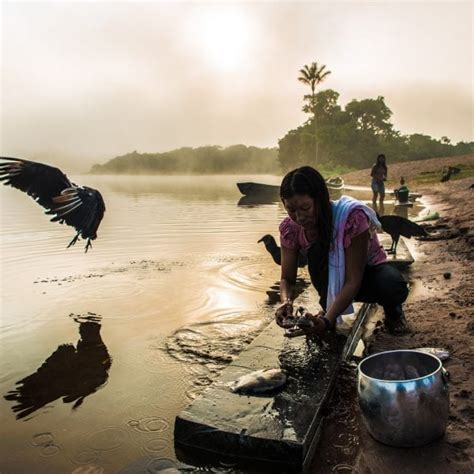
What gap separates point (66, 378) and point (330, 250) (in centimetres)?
249

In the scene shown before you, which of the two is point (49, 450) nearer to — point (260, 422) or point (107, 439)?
point (107, 439)

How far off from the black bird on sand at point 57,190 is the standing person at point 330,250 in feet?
12.8

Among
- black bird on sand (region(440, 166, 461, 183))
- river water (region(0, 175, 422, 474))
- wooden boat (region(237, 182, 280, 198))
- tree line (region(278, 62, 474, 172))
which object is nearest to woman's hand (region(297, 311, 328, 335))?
river water (region(0, 175, 422, 474))

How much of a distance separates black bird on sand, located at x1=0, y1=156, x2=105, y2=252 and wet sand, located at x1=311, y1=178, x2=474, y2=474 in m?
4.35

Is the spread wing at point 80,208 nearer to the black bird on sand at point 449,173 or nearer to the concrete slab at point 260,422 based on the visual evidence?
the concrete slab at point 260,422

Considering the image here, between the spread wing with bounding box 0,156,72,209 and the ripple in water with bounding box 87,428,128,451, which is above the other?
the spread wing with bounding box 0,156,72,209

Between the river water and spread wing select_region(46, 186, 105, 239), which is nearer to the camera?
the river water

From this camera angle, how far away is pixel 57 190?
6.98m

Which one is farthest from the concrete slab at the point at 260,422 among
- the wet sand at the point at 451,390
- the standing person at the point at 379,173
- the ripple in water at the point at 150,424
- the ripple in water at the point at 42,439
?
the standing person at the point at 379,173

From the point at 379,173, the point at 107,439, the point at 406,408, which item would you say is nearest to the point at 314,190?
the point at 406,408

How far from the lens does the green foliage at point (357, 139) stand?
5753cm

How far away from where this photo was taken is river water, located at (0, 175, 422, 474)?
3.04 metres

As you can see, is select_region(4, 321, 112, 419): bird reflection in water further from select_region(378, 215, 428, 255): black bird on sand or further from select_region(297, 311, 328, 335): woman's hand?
select_region(378, 215, 428, 255): black bird on sand

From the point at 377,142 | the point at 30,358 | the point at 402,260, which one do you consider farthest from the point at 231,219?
the point at 377,142
